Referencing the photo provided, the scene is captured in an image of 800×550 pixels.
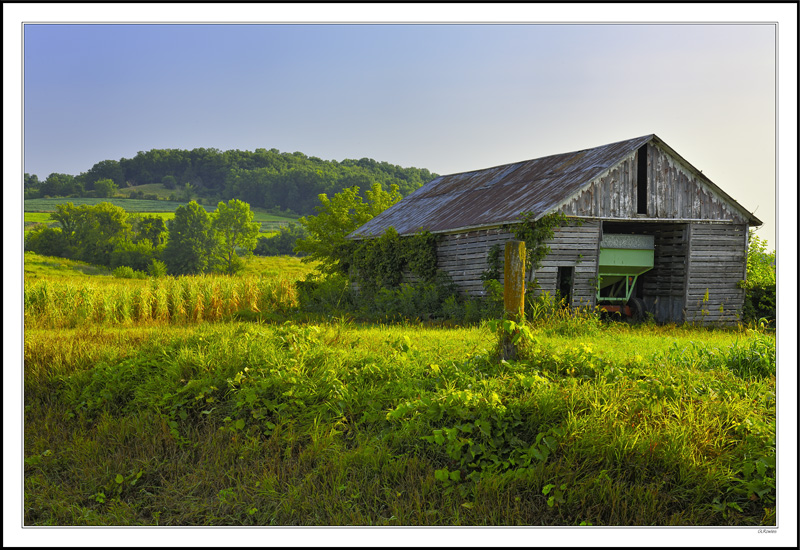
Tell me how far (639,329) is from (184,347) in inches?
427

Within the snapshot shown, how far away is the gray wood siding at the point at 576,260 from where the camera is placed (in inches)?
613

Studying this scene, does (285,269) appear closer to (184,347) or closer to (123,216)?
(123,216)

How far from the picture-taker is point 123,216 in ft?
208

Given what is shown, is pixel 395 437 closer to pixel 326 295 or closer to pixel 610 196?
pixel 610 196

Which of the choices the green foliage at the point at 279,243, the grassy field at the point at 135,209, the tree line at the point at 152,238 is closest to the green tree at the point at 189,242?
the tree line at the point at 152,238

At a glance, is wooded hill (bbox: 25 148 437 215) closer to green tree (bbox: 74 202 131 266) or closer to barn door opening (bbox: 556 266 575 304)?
green tree (bbox: 74 202 131 266)

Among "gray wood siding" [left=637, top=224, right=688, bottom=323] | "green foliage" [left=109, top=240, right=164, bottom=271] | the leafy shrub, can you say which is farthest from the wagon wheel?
"green foliage" [left=109, top=240, right=164, bottom=271]

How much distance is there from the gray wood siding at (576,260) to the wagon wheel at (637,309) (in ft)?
8.72

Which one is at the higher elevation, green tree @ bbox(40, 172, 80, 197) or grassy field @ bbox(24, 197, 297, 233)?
green tree @ bbox(40, 172, 80, 197)

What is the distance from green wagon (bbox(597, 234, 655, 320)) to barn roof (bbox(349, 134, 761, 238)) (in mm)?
1945

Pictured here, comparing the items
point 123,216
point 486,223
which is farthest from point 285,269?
point 486,223

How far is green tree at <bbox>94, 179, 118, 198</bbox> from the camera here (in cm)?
7856

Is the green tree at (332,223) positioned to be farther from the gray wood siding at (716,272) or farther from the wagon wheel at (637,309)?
the gray wood siding at (716,272)

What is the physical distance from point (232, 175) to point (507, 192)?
74286mm
